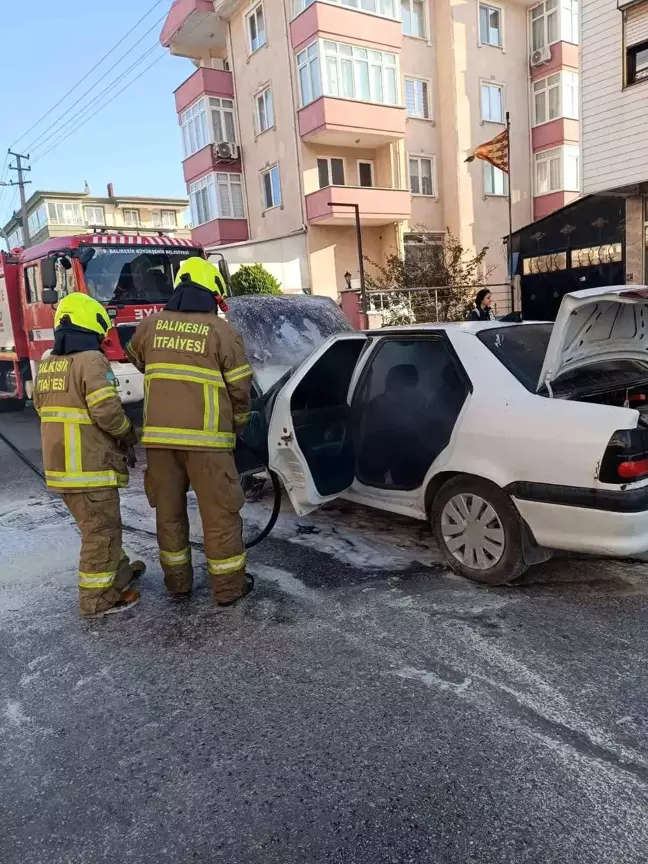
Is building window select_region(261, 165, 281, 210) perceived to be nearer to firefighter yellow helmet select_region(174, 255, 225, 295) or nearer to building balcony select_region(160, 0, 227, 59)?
building balcony select_region(160, 0, 227, 59)

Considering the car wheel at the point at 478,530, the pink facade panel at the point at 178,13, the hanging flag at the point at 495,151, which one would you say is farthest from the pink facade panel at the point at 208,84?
the car wheel at the point at 478,530

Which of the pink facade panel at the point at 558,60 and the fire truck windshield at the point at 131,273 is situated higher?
the pink facade panel at the point at 558,60

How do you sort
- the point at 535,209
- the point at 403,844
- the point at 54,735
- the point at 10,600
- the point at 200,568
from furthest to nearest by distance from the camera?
the point at 535,209 < the point at 200,568 < the point at 10,600 < the point at 54,735 < the point at 403,844

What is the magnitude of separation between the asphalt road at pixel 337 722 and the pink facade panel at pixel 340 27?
20.9 m

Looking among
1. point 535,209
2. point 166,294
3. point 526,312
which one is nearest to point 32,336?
point 166,294

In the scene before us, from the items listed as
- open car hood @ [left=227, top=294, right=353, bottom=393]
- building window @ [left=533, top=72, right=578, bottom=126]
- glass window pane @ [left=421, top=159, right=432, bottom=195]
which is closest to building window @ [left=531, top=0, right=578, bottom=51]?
building window @ [left=533, top=72, right=578, bottom=126]

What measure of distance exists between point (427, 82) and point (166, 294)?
18.6 metres

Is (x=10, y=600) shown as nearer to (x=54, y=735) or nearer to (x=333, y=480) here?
(x=54, y=735)

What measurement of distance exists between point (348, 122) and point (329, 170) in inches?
77.6

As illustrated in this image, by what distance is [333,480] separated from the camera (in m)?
4.48

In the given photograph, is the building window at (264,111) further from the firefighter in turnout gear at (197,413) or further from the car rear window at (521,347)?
the firefighter in turnout gear at (197,413)

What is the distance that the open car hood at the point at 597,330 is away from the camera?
352 centimetres

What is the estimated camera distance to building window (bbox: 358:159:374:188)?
22984mm

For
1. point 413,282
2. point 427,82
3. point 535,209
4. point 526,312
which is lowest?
point 526,312
